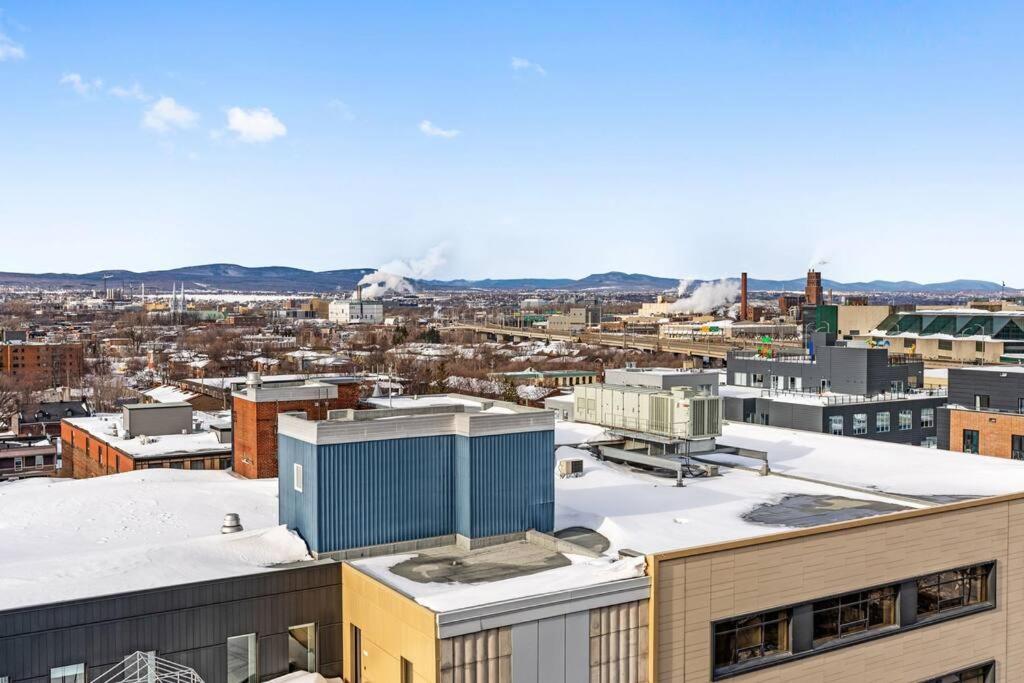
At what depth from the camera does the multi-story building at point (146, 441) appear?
37.1m

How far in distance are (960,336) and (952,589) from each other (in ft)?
218

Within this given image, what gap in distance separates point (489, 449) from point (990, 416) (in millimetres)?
30347

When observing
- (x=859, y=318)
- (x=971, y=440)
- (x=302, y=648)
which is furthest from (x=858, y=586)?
(x=859, y=318)

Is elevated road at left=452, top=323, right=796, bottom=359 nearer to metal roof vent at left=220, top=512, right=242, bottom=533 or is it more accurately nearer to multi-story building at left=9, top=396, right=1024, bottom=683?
multi-story building at left=9, top=396, right=1024, bottom=683

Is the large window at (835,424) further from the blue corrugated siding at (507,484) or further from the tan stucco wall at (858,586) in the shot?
the blue corrugated siding at (507,484)

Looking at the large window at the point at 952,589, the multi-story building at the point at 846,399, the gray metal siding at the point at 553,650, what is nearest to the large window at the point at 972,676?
the large window at the point at 952,589

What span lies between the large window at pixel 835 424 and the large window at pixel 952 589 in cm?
2774

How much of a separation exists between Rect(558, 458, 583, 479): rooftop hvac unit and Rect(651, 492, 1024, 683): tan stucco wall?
357 inches

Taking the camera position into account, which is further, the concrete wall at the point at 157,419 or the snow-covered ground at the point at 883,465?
the concrete wall at the point at 157,419

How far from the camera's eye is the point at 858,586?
18281 mm

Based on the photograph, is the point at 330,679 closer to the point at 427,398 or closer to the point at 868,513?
the point at 868,513

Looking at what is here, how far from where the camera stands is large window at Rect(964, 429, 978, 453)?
1612 inches

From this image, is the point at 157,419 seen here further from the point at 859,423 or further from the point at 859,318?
the point at 859,318

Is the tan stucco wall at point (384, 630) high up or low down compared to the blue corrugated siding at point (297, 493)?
down
